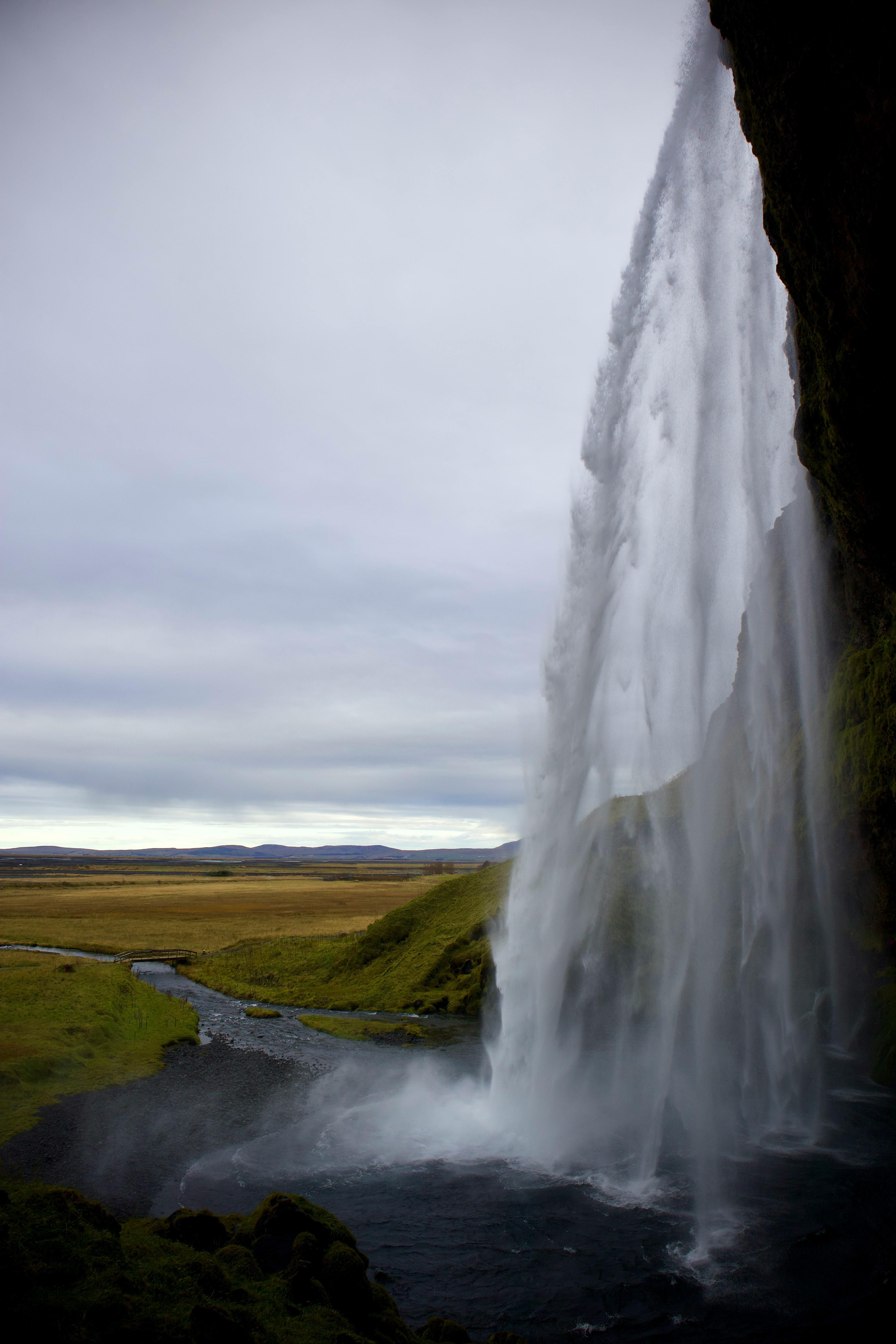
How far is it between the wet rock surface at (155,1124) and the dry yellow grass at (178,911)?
118ft

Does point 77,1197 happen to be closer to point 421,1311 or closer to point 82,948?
point 421,1311

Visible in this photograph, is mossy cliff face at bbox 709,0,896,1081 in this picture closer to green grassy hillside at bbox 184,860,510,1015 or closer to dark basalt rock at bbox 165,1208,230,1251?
dark basalt rock at bbox 165,1208,230,1251

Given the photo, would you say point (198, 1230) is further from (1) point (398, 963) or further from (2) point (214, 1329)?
(1) point (398, 963)

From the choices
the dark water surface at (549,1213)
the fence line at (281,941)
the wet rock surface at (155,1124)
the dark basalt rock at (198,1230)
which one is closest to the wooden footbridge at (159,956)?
the fence line at (281,941)

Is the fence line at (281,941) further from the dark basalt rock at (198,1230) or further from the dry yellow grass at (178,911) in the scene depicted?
the dark basalt rock at (198,1230)

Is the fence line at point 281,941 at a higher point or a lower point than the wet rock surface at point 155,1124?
lower

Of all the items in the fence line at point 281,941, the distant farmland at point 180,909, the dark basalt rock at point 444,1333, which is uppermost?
the dark basalt rock at point 444,1333

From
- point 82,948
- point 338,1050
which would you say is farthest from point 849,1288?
point 82,948

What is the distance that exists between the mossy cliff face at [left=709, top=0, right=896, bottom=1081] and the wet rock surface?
22.4 metres

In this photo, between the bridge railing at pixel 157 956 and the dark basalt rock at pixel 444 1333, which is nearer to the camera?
the dark basalt rock at pixel 444 1333

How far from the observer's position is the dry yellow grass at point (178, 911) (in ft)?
214

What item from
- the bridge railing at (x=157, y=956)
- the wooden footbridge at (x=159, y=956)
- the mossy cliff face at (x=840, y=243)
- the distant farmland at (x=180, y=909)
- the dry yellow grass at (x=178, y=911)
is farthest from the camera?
the distant farmland at (x=180, y=909)

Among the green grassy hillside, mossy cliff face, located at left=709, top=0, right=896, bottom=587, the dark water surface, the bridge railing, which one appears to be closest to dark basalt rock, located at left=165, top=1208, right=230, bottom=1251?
the dark water surface

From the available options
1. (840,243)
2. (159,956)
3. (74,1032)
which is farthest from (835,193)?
(159,956)
